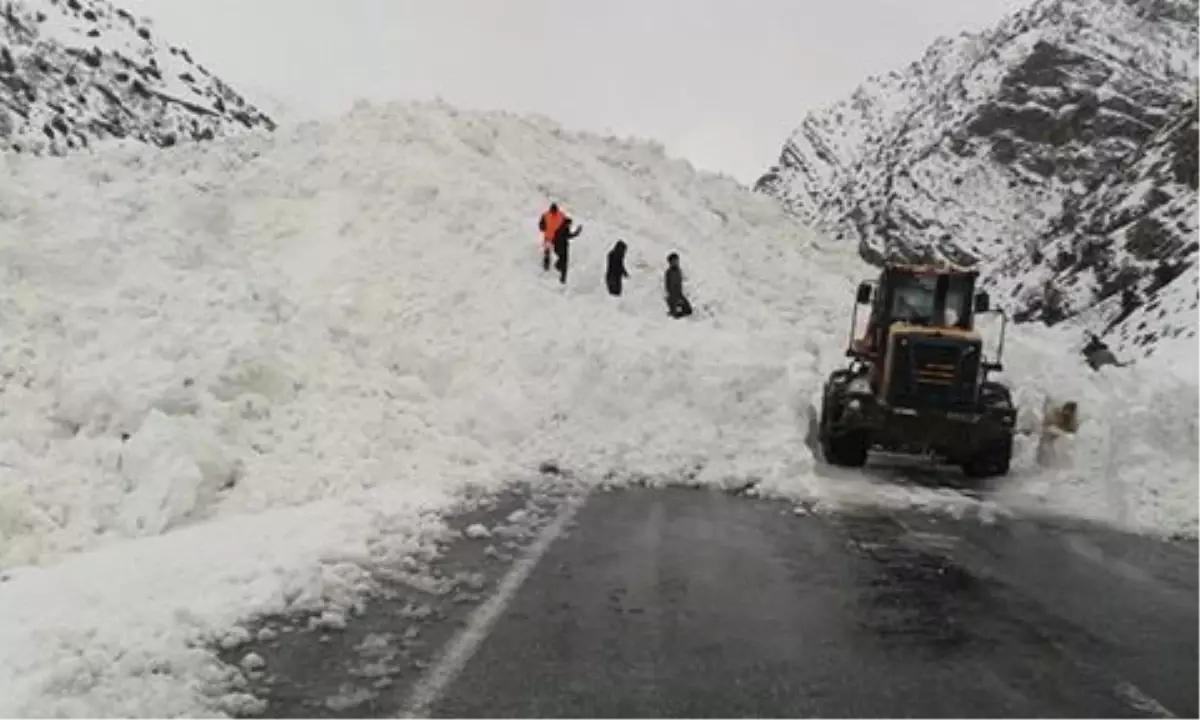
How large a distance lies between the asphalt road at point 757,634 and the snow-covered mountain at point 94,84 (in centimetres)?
4378

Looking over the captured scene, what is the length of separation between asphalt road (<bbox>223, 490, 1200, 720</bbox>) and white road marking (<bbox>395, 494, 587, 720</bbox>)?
0.05 ft

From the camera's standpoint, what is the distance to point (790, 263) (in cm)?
3197

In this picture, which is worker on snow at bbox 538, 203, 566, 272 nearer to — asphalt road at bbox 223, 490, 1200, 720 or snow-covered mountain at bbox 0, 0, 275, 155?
asphalt road at bbox 223, 490, 1200, 720

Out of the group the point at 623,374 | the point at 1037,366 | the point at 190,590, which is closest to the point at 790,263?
the point at 1037,366

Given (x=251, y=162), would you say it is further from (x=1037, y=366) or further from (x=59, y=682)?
(x=59, y=682)

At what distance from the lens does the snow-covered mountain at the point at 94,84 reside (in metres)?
56.3

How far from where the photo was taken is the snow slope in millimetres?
7359

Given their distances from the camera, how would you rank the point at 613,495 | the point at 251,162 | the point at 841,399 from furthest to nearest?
the point at 251,162, the point at 841,399, the point at 613,495

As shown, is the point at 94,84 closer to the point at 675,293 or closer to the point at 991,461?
the point at 675,293

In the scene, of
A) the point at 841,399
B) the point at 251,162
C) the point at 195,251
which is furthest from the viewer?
the point at 251,162

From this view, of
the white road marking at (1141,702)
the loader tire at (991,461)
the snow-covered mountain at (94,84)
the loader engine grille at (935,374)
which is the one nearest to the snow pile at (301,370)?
the loader engine grille at (935,374)

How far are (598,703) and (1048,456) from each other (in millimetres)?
11996

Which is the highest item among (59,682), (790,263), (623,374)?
(790,263)

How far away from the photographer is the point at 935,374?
15.6 m
